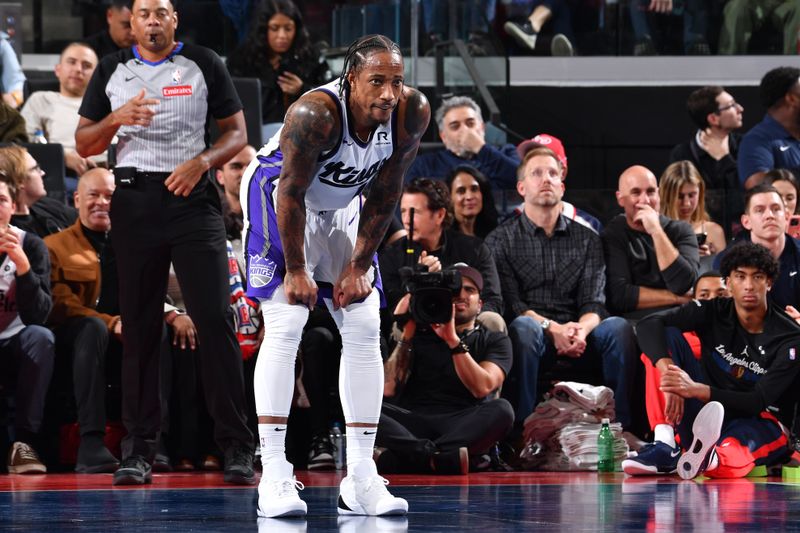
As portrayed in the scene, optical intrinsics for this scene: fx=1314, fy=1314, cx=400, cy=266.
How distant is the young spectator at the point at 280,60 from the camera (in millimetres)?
8641

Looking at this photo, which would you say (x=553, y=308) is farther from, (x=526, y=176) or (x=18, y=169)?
(x=18, y=169)

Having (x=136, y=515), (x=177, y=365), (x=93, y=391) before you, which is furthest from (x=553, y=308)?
(x=136, y=515)

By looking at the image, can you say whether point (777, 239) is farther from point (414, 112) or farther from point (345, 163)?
point (345, 163)

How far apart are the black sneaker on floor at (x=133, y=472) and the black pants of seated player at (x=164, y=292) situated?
4 cm

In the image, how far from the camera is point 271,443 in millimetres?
4012

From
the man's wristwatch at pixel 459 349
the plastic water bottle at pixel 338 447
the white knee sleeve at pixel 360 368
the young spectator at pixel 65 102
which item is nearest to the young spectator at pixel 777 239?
the man's wristwatch at pixel 459 349

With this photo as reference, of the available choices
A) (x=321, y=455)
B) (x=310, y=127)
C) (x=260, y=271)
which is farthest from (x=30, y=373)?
(x=310, y=127)

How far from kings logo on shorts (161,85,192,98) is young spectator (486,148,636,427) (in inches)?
83.5

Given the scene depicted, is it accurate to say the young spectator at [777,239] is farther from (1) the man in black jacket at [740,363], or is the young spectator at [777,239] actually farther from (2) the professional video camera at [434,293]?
(2) the professional video camera at [434,293]

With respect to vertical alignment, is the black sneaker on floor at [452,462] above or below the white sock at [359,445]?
below

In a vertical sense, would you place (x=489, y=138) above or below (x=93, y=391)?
above

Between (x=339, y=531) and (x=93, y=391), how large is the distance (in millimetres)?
2812

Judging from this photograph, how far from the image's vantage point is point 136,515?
394 cm

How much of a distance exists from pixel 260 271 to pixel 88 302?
8.61 feet
